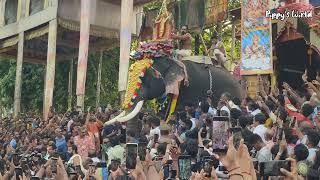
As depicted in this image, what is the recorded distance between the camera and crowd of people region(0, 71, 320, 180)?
5.31m

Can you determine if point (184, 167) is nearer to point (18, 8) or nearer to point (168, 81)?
point (168, 81)

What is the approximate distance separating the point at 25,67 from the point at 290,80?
44.4ft

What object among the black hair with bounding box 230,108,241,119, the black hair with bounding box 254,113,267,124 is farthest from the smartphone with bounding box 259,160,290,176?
the black hair with bounding box 230,108,241,119

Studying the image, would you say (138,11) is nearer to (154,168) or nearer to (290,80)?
(290,80)

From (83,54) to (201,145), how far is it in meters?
9.83

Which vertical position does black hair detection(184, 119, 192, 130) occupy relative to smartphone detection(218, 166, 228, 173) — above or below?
above

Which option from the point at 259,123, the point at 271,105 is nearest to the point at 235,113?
the point at 259,123

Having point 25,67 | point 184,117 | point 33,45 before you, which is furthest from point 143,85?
point 25,67

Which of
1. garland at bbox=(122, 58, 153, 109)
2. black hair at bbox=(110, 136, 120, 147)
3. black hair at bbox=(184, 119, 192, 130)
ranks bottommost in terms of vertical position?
black hair at bbox=(110, 136, 120, 147)

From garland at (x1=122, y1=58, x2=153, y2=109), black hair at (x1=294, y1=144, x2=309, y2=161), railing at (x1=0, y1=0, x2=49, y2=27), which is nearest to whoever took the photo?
black hair at (x1=294, y1=144, x2=309, y2=161)

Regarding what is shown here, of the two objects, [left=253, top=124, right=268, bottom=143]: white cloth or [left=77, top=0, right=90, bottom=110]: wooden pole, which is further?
[left=77, top=0, right=90, bottom=110]: wooden pole

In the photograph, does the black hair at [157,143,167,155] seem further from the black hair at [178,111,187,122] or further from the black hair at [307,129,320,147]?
the black hair at [307,129,320,147]

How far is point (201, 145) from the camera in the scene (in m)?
6.97

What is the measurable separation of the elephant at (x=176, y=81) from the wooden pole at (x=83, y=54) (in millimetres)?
4855
